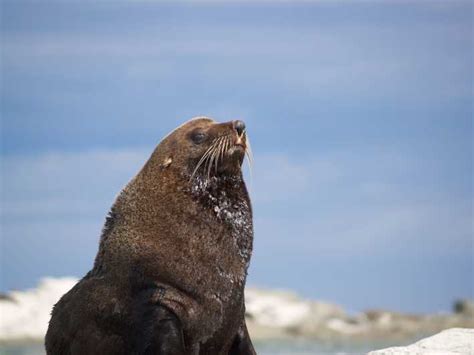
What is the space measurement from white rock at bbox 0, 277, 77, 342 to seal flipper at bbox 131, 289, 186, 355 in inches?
1490

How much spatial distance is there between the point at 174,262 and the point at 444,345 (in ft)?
11.4

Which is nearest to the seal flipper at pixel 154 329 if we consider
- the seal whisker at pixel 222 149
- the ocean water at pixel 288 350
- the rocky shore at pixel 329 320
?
the seal whisker at pixel 222 149

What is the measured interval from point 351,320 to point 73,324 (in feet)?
174

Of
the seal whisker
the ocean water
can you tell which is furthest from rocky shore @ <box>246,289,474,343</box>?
the seal whisker

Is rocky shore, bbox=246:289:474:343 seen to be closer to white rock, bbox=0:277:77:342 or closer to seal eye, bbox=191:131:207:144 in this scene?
white rock, bbox=0:277:77:342

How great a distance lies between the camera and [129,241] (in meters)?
11.1

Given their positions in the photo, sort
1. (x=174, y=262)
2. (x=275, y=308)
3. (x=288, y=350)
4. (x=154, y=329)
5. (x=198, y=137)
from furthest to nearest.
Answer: (x=275, y=308)
(x=288, y=350)
(x=198, y=137)
(x=174, y=262)
(x=154, y=329)

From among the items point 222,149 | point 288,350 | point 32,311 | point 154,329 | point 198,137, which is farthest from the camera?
point 32,311

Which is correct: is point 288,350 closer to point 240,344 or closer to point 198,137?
point 240,344

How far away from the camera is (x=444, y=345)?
485 inches

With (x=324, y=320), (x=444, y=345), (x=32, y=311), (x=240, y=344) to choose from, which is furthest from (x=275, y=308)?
(x=240, y=344)

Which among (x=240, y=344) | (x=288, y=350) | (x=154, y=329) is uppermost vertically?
(x=288, y=350)

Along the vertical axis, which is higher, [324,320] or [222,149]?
[324,320]

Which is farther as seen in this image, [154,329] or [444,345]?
[444,345]
